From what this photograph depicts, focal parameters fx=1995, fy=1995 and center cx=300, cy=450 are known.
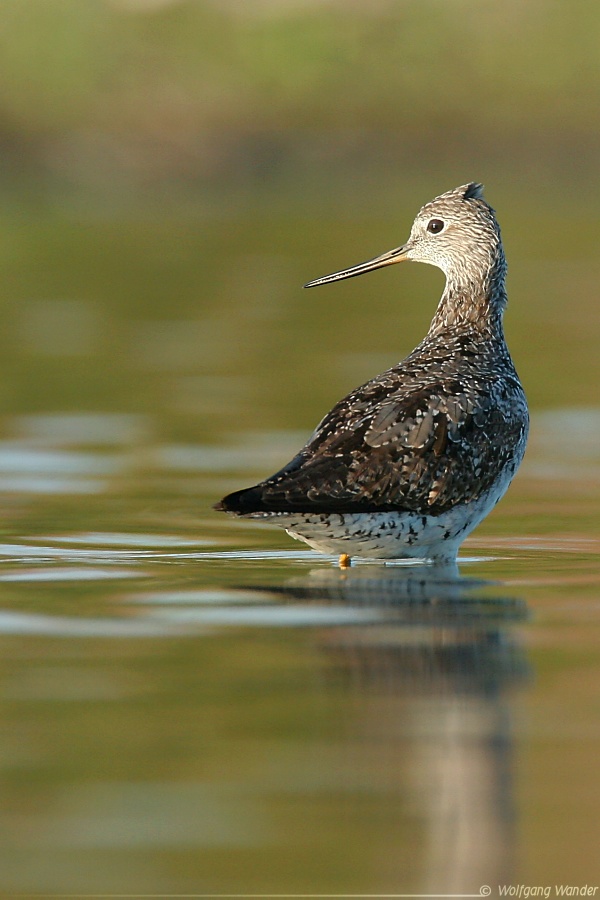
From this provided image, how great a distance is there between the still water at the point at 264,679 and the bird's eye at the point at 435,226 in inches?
68.3

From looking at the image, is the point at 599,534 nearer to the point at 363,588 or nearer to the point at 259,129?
the point at 363,588

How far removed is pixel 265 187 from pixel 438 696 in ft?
114

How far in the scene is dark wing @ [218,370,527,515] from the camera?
957 cm

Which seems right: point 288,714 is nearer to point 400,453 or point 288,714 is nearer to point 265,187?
point 400,453

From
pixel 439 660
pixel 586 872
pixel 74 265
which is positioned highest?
pixel 74 265

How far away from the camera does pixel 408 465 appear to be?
989cm

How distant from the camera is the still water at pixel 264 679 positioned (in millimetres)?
5980

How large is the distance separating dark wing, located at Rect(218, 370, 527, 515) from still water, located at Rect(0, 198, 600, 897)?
1.35 ft

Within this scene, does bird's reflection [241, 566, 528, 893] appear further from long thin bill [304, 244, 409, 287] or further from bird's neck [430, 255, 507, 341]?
long thin bill [304, 244, 409, 287]

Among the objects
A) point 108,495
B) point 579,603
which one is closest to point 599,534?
point 579,603

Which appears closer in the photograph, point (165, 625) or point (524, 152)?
point (165, 625)

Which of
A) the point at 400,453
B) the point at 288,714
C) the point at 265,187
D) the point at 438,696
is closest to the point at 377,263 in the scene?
the point at 400,453

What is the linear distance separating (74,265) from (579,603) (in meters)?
19.4

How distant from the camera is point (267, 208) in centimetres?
3725
